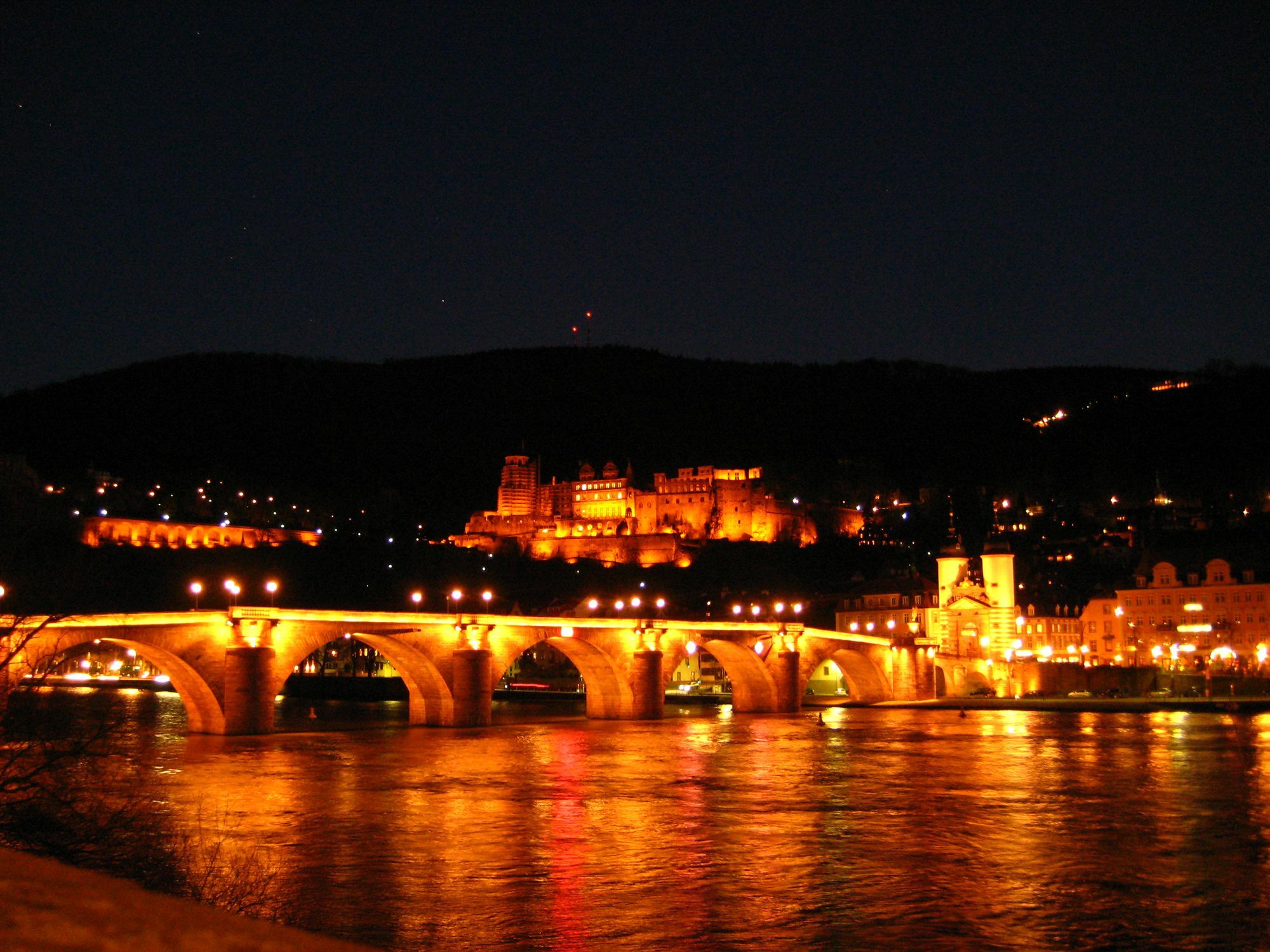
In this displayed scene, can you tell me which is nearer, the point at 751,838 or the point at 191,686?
the point at 751,838

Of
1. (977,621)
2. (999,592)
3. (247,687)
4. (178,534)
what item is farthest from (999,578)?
(178,534)

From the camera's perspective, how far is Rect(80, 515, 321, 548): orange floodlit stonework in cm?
14062

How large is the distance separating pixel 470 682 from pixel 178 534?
11084 centimetres

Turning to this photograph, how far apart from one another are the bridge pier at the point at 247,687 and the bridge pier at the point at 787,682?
34284mm

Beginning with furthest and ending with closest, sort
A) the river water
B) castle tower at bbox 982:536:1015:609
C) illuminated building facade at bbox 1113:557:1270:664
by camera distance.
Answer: castle tower at bbox 982:536:1015:609, illuminated building facade at bbox 1113:557:1270:664, the river water

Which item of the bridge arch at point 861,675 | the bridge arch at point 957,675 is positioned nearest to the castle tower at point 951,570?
the bridge arch at point 957,675

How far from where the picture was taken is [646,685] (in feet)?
209

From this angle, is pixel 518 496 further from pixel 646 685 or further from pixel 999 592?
pixel 646 685

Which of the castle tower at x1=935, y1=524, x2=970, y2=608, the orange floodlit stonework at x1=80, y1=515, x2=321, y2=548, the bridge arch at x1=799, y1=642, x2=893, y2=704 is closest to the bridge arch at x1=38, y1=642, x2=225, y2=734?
the bridge arch at x1=799, y1=642, x2=893, y2=704

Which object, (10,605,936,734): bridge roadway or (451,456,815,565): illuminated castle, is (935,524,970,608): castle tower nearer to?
(10,605,936,734): bridge roadway

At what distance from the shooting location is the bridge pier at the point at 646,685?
63500 mm

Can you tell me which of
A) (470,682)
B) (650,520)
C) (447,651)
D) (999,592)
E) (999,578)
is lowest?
(470,682)

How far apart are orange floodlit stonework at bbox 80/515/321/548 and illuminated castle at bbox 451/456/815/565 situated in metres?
30.2

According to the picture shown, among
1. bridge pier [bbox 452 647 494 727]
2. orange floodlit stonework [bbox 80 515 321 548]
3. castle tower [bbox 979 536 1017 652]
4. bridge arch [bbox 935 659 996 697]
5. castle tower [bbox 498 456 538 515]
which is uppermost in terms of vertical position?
castle tower [bbox 498 456 538 515]
